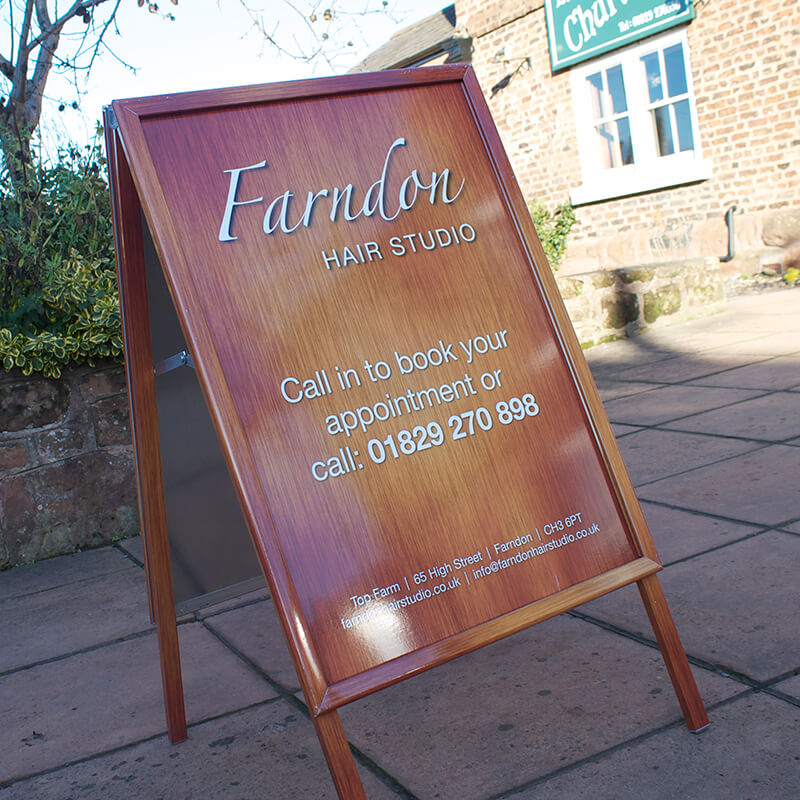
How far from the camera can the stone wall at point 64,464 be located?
391 centimetres

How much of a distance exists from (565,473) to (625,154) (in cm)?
989

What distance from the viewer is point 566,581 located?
1918 millimetres

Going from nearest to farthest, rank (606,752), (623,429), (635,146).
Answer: (606,752)
(623,429)
(635,146)

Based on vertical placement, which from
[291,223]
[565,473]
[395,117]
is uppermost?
[395,117]

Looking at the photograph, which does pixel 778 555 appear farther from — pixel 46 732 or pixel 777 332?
pixel 777 332

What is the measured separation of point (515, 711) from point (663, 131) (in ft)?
31.3

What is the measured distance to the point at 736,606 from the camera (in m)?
2.60

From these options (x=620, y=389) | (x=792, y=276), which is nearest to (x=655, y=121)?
(x=792, y=276)

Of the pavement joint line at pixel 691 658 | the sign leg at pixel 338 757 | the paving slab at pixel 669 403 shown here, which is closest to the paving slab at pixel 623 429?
the paving slab at pixel 669 403

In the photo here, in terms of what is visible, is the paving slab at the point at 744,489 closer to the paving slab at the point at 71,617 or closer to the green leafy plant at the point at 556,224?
the paving slab at the point at 71,617

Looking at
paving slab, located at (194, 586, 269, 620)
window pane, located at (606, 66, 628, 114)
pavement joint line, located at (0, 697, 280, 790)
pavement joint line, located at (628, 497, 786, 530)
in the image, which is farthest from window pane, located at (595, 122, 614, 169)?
pavement joint line, located at (0, 697, 280, 790)

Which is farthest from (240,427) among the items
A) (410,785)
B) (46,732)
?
(46,732)

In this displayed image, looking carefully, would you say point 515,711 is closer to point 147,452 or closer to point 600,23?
point 147,452

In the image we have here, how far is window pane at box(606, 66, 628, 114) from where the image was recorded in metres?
10.8
